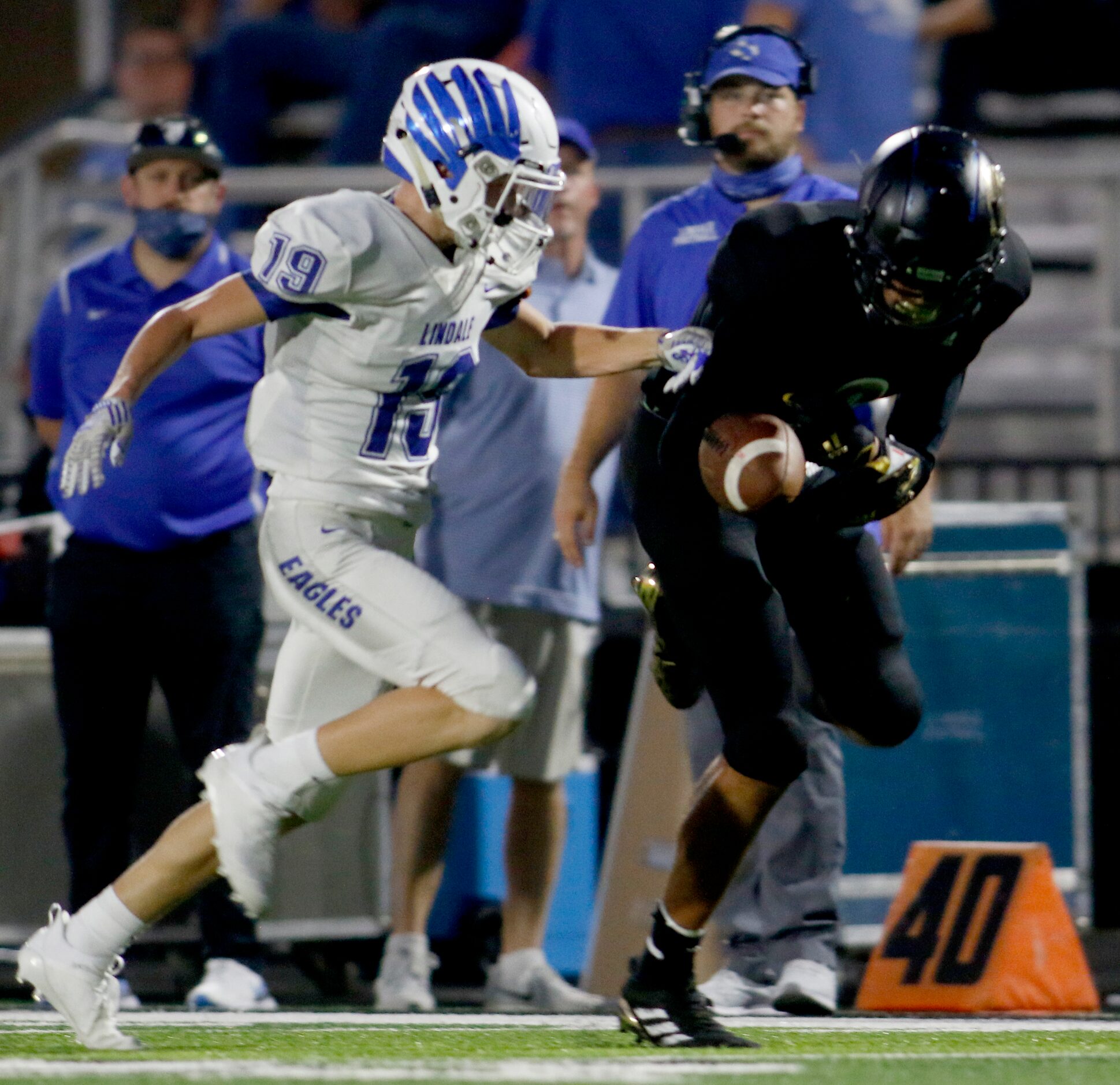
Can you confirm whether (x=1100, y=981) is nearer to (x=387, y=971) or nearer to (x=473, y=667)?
(x=387, y=971)

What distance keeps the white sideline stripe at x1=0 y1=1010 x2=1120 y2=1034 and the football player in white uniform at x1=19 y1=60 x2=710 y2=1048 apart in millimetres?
542

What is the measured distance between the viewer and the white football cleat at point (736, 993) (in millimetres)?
4676

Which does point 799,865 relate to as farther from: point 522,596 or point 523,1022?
point 522,596

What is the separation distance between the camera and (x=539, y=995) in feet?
16.2

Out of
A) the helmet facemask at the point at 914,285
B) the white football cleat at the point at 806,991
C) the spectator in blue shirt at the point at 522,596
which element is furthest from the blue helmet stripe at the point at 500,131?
the white football cleat at the point at 806,991

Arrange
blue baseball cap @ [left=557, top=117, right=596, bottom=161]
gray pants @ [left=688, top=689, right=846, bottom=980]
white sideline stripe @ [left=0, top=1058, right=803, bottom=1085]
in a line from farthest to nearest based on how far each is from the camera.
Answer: blue baseball cap @ [left=557, top=117, right=596, bottom=161]
gray pants @ [left=688, top=689, right=846, bottom=980]
white sideline stripe @ [left=0, top=1058, right=803, bottom=1085]

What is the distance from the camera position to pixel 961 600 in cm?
572

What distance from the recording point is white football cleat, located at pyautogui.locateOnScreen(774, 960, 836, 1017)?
14.7 ft

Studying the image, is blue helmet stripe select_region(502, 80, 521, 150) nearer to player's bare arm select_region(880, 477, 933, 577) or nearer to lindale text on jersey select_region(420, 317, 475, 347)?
lindale text on jersey select_region(420, 317, 475, 347)

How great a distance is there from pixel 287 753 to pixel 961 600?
268 cm

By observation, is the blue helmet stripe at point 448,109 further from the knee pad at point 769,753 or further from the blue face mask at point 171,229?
the blue face mask at point 171,229

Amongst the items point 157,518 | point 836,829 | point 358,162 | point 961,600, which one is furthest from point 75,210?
point 836,829

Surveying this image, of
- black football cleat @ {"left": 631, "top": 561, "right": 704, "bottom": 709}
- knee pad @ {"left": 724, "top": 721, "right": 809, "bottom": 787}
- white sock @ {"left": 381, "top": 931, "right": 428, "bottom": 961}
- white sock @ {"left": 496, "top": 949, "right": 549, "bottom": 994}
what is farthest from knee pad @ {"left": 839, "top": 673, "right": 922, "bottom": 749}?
white sock @ {"left": 381, "top": 931, "right": 428, "bottom": 961}

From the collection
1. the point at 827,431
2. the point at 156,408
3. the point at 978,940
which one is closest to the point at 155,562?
the point at 156,408
